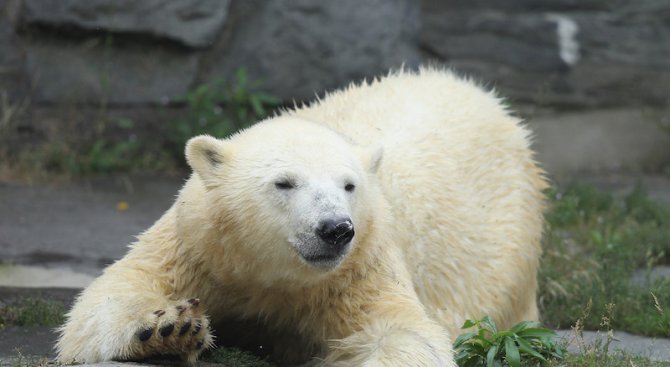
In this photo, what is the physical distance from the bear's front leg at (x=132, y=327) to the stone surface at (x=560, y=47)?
558cm

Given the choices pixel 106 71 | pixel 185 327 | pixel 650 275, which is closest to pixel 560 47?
pixel 650 275

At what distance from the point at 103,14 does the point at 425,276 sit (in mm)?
4214

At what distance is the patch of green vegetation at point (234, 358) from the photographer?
4055mm

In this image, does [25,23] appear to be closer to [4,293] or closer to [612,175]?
[4,293]

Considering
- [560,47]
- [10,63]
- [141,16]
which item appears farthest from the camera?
[560,47]

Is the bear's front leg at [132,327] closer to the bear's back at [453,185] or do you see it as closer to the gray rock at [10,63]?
the bear's back at [453,185]

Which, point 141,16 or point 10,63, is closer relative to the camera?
point 10,63

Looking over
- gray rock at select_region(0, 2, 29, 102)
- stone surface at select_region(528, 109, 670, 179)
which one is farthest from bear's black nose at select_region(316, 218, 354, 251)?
stone surface at select_region(528, 109, 670, 179)

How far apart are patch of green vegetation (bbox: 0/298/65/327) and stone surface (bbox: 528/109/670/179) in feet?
17.6

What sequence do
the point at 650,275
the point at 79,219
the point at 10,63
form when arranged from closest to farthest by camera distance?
the point at 650,275
the point at 79,219
the point at 10,63

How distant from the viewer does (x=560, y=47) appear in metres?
9.10

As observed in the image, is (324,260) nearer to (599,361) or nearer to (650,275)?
(599,361)

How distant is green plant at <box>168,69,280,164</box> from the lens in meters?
8.03

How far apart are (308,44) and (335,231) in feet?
16.1
